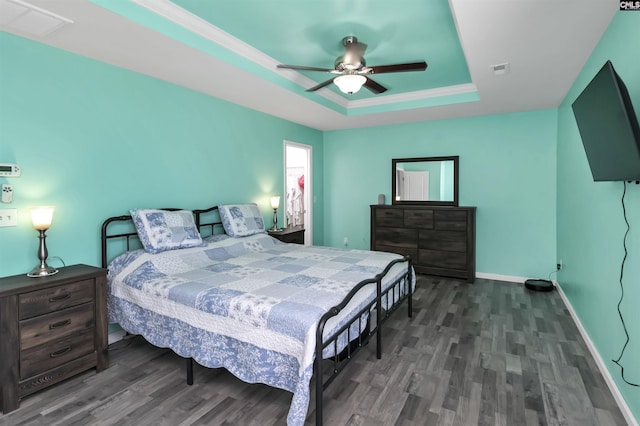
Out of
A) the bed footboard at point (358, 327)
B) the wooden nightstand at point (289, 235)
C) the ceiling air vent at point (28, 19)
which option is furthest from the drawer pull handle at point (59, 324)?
the wooden nightstand at point (289, 235)

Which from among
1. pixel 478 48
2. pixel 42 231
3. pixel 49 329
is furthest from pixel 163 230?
pixel 478 48

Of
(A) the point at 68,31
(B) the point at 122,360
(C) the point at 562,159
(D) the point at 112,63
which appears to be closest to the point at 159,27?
(A) the point at 68,31

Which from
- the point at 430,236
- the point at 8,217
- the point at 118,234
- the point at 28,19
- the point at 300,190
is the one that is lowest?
the point at 430,236

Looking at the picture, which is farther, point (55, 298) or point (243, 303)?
point (55, 298)

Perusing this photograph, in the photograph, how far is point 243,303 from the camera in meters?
2.06

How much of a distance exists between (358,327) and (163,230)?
1.94 meters

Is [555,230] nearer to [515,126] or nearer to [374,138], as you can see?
[515,126]

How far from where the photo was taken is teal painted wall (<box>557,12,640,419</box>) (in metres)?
1.87

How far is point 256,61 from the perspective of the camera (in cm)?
329

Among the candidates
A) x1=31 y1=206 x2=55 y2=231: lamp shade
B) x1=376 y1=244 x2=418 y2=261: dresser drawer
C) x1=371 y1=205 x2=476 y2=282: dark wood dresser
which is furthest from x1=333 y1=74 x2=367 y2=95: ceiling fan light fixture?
x1=376 y1=244 x2=418 y2=261: dresser drawer

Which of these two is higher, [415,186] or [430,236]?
[415,186]

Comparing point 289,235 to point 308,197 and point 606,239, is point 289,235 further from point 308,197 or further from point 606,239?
point 606,239

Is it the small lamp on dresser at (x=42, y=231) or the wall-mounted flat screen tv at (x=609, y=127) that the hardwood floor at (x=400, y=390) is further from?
the wall-mounted flat screen tv at (x=609, y=127)

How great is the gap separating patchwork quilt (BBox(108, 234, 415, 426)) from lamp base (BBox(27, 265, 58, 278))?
44 centimetres
